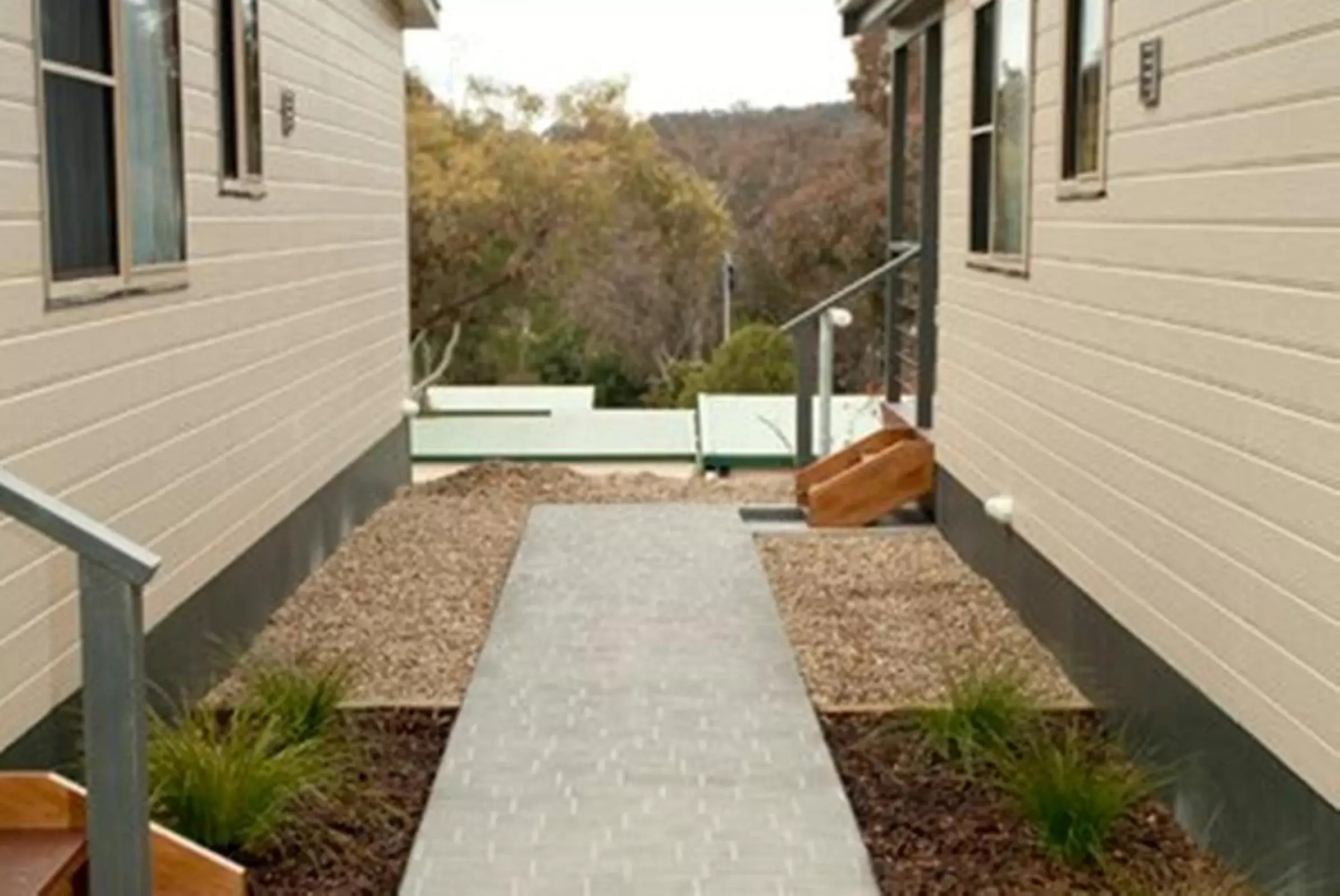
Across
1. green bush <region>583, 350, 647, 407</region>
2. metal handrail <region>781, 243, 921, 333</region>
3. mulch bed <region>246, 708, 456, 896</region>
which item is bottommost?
green bush <region>583, 350, 647, 407</region>

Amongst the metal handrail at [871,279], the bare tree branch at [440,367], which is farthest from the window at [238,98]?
the bare tree branch at [440,367]

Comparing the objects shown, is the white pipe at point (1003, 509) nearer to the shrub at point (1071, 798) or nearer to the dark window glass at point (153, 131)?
the shrub at point (1071, 798)

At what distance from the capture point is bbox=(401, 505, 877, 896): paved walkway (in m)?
4.75

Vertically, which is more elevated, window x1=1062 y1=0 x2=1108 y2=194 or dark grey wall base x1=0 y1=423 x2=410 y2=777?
window x1=1062 y1=0 x2=1108 y2=194

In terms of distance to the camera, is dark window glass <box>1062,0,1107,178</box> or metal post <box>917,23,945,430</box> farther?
metal post <box>917,23,945,430</box>

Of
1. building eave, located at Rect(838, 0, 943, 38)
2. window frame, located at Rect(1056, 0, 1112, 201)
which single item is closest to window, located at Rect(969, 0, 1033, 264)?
window frame, located at Rect(1056, 0, 1112, 201)

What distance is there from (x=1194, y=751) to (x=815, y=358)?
7708mm

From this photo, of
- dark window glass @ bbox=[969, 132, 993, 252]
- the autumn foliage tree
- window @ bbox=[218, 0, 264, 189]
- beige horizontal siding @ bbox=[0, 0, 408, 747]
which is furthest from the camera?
the autumn foliage tree

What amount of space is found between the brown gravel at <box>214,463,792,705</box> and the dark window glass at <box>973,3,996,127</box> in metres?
3.09

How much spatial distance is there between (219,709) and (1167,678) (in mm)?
2952

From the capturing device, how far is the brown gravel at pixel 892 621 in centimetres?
673

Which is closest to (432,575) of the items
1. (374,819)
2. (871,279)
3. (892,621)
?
(892,621)

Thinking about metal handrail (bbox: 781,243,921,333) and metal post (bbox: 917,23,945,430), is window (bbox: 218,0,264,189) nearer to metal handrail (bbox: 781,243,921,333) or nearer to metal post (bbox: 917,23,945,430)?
metal post (bbox: 917,23,945,430)

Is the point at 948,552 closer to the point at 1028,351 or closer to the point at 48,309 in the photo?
the point at 1028,351
